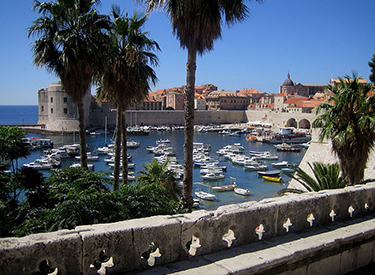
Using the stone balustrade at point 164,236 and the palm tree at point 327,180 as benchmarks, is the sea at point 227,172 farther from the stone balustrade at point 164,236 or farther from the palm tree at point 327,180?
the stone balustrade at point 164,236

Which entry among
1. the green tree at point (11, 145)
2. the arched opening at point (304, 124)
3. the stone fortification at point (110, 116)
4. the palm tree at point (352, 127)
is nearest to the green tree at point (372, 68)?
the palm tree at point (352, 127)

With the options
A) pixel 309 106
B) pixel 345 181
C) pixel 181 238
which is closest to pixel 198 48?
pixel 345 181

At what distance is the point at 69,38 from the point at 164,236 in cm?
818

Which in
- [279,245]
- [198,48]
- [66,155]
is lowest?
[66,155]

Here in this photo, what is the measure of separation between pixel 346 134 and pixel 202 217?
6.92 meters

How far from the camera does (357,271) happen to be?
5094mm

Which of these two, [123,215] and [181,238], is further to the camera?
[123,215]

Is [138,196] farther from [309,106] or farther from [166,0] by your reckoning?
[309,106]

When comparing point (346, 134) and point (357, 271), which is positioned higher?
point (346, 134)

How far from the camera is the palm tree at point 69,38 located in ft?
33.5

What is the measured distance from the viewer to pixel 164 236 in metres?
3.87

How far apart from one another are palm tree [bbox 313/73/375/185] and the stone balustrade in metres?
4.45

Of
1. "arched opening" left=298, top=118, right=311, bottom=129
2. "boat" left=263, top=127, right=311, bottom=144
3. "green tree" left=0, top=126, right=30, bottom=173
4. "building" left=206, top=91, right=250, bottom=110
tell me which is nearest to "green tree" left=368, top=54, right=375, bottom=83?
"green tree" left=0, top=126, right=30, bottom=173

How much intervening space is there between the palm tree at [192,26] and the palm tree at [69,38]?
3195 mm
